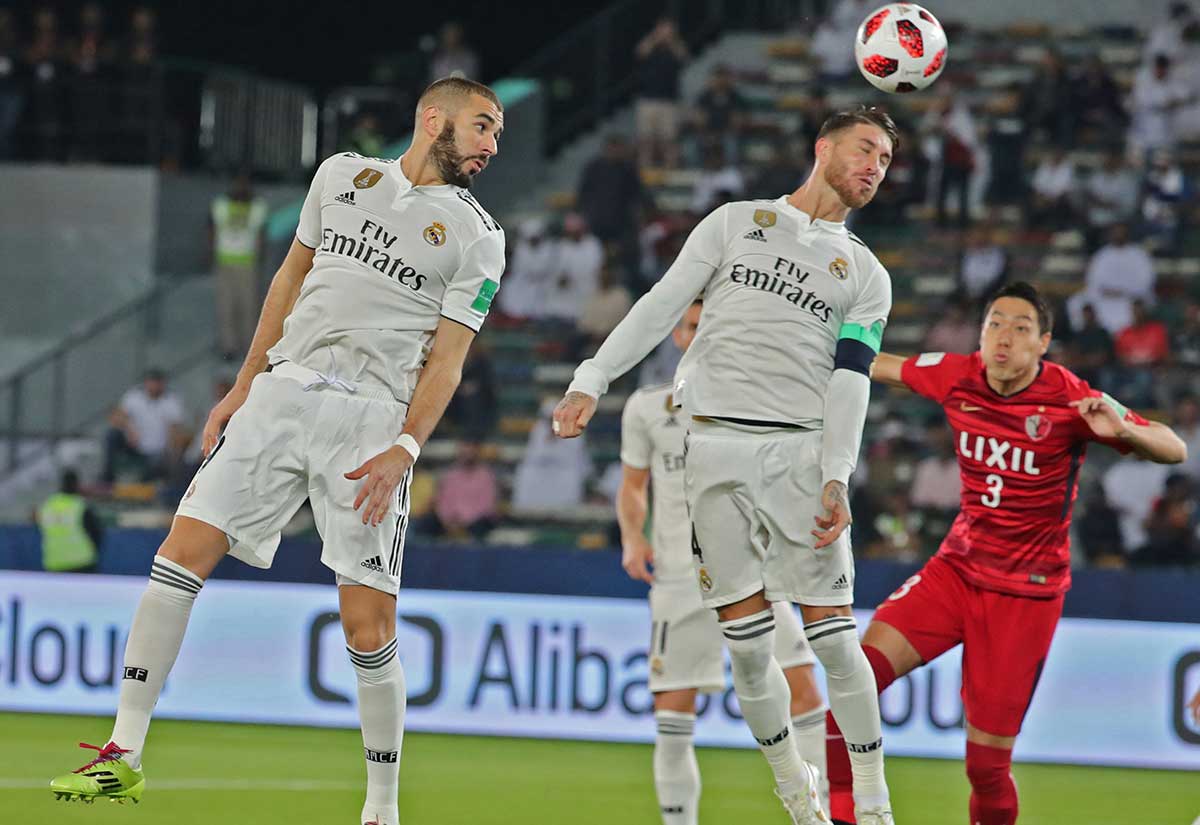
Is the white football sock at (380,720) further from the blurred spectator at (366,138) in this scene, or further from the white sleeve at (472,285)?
the blurred spectator at (366,138)

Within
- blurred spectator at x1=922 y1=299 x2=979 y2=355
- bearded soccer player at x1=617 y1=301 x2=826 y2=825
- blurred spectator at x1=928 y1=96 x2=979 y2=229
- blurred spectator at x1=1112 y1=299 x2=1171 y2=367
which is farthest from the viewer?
blurred spectator at x1=928 y1=96 x2=979 y2=229

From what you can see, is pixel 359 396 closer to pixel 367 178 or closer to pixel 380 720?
pixel 367 178

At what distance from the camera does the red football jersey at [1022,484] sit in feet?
23.3

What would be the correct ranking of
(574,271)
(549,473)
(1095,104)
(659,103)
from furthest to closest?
(659,103), (1095,104), (574,271), (549,473)

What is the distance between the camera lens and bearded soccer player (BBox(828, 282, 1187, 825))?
7047 millimetres

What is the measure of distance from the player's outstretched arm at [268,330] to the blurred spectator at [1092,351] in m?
9.99

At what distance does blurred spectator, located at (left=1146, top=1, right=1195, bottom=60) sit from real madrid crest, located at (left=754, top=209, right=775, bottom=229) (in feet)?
44.0

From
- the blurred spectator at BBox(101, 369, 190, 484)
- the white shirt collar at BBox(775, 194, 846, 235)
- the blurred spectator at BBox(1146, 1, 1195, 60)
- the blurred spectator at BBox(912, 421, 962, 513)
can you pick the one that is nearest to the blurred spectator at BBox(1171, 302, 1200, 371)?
the blurred spectator at BBox(912, 421, 962, 513)

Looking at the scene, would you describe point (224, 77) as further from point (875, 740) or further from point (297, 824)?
point (875, 740)

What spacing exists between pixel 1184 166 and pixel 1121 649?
27.3 ft

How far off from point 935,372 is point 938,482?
24.5 ft

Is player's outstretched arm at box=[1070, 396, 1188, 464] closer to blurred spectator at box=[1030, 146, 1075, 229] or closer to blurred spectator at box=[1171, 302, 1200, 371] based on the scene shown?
blurred spectator at box=[1171, 302, 1200, 371]

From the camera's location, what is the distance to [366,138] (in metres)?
20.7

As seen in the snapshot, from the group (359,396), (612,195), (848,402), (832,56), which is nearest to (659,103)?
(832,56)
